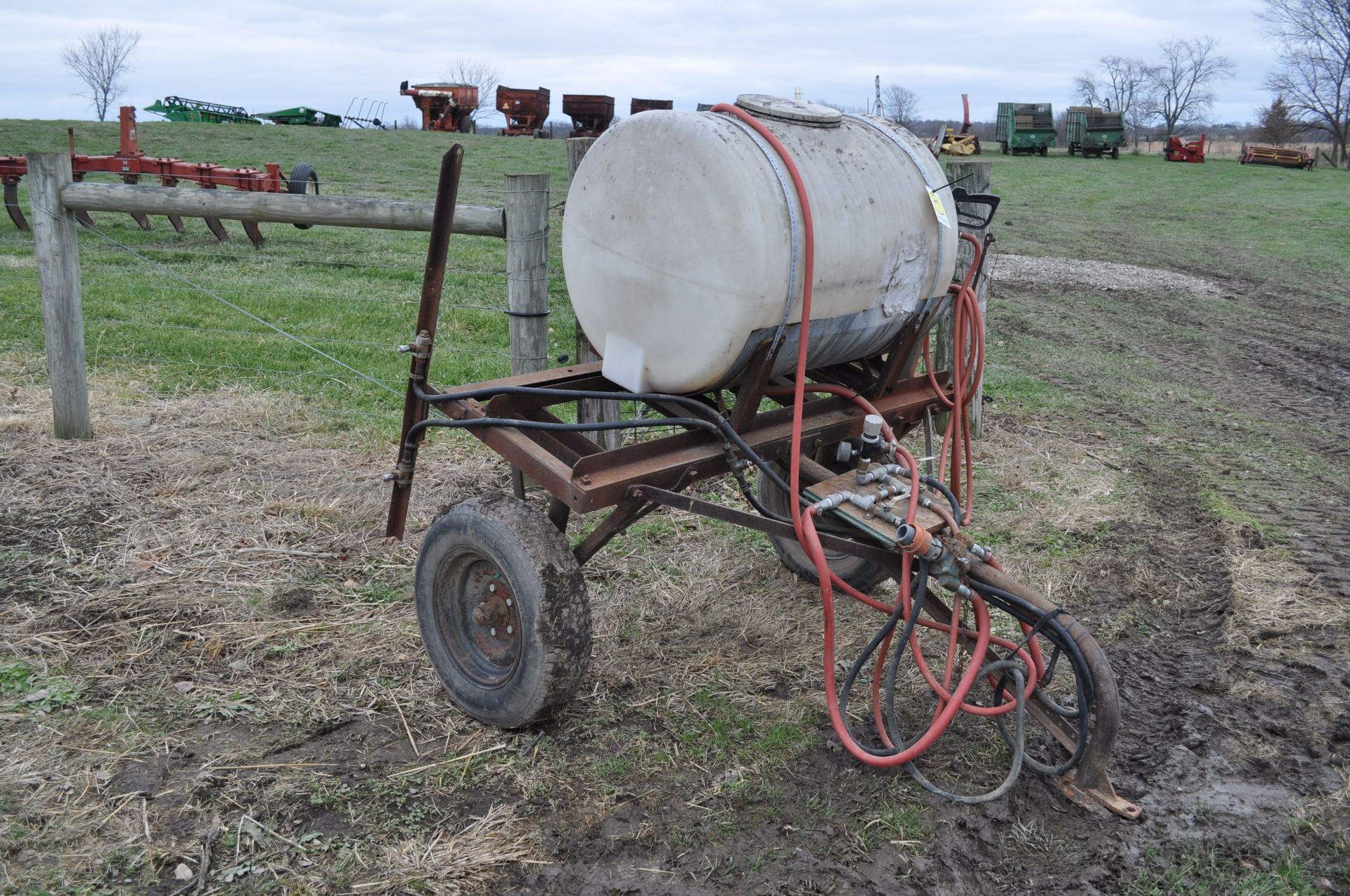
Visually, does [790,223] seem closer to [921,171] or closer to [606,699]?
[921,171]

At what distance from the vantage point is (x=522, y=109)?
35.9 metres

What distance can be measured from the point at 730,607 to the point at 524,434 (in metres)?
1.37

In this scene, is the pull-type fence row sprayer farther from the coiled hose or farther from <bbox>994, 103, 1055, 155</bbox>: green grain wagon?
<bbox>994, 103, 1055, 155</bbox>: green grain wagon

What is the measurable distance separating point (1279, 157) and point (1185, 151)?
9.07 ft

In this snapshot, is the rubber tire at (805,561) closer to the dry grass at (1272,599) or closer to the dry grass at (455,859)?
the dry grass at (1272,599)

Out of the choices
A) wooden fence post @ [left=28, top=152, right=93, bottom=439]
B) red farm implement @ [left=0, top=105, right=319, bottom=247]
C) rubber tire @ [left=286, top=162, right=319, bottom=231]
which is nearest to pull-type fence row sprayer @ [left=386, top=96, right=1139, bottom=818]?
wooden fence post @ [left=28, top=152, right=93, bottom=439]

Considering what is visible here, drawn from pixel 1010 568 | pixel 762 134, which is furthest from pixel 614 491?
pixel 1010 568

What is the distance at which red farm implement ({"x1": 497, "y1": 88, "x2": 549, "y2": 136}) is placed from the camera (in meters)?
35.7

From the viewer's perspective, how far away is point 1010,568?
14.7 feet

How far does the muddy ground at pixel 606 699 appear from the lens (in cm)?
271

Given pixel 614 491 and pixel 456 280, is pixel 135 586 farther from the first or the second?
pixel 456 280

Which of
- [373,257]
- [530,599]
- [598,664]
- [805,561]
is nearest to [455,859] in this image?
[530,599]

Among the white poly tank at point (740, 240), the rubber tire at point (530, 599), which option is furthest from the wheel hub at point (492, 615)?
the white poly tank at point (740, 240)

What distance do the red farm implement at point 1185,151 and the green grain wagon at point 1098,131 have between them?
160 centimetres
